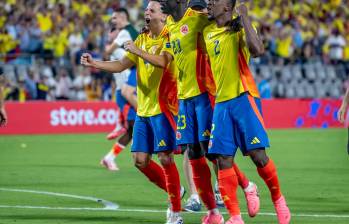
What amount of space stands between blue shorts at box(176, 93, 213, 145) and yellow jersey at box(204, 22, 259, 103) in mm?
488

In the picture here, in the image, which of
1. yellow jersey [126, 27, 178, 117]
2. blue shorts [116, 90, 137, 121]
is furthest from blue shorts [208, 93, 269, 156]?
blue shorts [116, 90, 137, 121]

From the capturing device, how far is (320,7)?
119ft

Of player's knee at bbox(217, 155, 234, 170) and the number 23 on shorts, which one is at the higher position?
the number 23 on shorts

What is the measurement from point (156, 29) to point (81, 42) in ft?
62.7

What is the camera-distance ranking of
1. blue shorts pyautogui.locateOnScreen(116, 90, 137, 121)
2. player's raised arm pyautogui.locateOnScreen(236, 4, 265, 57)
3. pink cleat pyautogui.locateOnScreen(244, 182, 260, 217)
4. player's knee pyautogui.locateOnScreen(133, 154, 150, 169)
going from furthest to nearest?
blue shorts pyautogui.locateOnScreen(116, 90, 137, 121) → player's knee pyautogui.locateOnScreen(133, 154, 150, 169) → pink cleat pyautogui.locateOnScreen(244, 182, 260, 217) → player's raised arm pyautogui.locateOnScreen(236, 4, 265, 57)

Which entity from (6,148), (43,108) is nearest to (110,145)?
(6,148)

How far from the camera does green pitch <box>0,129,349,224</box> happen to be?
1040 cm

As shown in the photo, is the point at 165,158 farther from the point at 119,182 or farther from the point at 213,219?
the point at 119,182

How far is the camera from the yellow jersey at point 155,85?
9.92 metres

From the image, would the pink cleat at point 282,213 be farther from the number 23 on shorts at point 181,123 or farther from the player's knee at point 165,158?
the player's knee at point 165,158

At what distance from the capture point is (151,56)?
9445 millimetres

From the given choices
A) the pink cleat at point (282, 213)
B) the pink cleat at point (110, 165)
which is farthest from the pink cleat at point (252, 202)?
the pink cleat at point (110, 165)

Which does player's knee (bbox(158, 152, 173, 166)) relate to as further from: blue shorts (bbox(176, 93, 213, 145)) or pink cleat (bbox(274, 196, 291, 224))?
pink cleat (bbox(274, 196, 291, 224))

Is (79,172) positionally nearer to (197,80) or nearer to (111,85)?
(197,80)
